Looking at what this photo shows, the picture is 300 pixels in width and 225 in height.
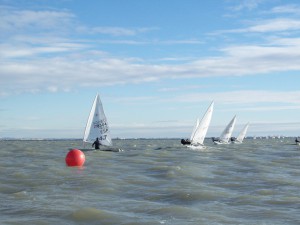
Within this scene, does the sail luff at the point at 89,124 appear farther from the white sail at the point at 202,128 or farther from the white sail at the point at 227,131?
the white sail at the point at 227,131

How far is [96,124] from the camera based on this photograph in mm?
43094

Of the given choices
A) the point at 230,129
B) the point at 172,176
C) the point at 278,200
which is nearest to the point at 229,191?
the point at 278,200

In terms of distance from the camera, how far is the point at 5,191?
17.3 metres

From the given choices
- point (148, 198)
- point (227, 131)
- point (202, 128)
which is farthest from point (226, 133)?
point (148, 198)

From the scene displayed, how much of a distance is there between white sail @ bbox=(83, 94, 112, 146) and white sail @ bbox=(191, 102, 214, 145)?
14738 mm

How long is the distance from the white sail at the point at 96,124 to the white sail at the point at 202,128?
14738 millimetres

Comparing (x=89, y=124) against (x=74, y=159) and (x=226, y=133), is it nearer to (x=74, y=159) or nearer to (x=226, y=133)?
(x=74, y=159)

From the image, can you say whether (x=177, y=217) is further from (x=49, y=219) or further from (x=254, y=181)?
(x=254, y=181)

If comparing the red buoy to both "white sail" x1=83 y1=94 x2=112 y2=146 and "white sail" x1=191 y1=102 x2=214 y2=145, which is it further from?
"white sail" x1=191 y1=102 x2=214 y2=145

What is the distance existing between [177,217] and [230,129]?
7184 cm

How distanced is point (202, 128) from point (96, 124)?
1665cm

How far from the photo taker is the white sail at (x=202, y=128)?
180 feet

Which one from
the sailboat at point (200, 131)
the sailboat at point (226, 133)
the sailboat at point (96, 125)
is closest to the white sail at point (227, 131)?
the sailboat at point (226, 133)

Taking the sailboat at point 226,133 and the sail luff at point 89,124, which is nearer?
the sail luff at point 89,124
